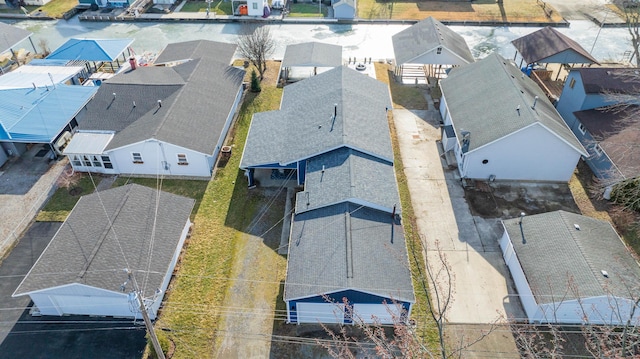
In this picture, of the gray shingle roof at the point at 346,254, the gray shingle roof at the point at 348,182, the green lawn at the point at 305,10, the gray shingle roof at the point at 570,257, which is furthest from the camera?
the green lawn at the point at 305,10

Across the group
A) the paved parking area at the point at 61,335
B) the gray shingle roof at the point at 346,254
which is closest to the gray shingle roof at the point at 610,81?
the gray shingle roof at the point at 346,254

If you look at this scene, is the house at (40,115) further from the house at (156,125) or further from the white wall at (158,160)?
the white wall at (158,160)

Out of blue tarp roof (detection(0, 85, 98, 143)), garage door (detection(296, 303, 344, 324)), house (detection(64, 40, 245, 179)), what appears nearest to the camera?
garage door (detection(296, 303, 344, 324))

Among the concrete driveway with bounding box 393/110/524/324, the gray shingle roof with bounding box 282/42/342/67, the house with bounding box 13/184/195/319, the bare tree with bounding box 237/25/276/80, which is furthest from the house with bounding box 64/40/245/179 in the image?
the concrete driveway with bounding box 393/110/524/324

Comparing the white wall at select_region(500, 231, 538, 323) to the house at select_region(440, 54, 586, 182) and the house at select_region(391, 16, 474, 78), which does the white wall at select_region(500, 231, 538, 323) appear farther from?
the house at select_region(391, 16, 474, 78)

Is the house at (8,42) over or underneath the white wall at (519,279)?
over
